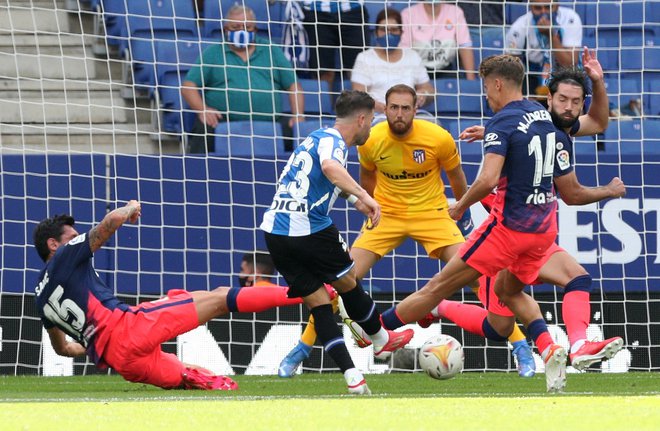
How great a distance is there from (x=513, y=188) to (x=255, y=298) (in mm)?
1849

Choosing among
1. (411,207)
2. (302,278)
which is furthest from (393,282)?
(302,278)

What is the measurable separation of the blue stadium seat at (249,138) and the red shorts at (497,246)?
366 centimetres

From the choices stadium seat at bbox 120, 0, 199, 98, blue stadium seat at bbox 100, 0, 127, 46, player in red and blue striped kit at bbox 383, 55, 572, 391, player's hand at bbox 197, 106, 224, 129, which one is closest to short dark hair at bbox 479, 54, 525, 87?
player in red and blue striped kit at bbox 383, 55, 572, 391

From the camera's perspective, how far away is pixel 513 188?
736 cm

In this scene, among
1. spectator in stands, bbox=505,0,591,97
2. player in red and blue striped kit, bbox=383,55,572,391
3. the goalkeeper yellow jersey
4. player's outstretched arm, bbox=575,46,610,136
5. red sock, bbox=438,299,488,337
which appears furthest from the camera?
spectator in stands, bbox=505,0,591,97

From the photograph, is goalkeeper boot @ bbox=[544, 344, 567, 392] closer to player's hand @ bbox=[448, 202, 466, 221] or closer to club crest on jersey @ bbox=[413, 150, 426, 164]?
player's hand @ bbox=[448, 202, 466, 221]

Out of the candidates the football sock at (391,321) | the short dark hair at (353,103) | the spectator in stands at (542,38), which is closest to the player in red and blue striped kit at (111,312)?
the football sock at (391,321)

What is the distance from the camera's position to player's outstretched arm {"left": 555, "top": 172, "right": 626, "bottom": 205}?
7750 millimetres

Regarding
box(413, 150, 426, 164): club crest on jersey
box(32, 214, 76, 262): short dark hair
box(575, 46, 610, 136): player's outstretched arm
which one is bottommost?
box(32, 214, 76, 262): short dark hair

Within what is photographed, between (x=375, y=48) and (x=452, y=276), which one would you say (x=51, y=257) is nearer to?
(x=452, y=276)

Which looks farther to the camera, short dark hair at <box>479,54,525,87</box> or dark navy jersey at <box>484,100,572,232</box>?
short dark hair at <box>479,54,525,87</box>

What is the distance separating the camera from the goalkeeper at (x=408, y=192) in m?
9.17

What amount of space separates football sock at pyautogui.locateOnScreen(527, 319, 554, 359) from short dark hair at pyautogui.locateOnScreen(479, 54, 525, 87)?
140cm

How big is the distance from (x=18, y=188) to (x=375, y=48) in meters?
3.41
